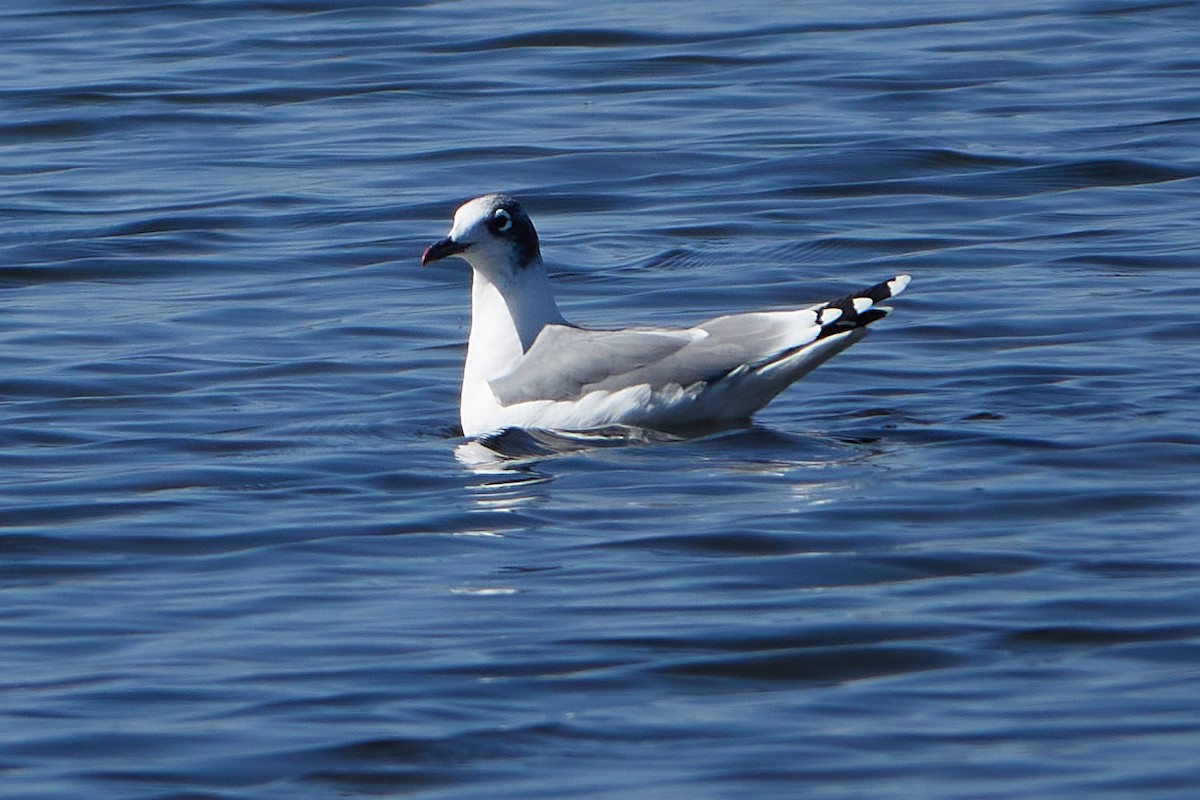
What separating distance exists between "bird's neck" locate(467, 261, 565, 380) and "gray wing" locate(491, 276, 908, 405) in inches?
10.1

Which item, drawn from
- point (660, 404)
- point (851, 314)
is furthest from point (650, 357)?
point (851, 314)

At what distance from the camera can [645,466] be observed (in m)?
9.04

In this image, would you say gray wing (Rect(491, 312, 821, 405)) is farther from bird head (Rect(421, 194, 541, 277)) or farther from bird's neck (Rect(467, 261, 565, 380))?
bird head (Rect(421, 194, 541, 277))

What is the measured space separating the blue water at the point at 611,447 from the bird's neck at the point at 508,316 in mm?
368

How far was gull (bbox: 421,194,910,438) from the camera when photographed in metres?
9.41

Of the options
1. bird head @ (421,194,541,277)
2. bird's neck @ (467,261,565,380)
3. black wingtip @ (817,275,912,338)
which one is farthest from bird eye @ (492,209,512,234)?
black wingtip @ (817,275,912,338)

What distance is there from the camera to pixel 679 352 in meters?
9.48

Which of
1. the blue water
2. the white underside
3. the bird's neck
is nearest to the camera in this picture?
the blue water

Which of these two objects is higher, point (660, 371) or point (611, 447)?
point (660, 371)

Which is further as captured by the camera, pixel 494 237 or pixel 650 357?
pixel 494 237

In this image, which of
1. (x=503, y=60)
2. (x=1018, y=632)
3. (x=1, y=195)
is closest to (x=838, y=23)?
(x=503, y=60)

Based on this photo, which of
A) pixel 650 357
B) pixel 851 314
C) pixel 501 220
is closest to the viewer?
pixel 851 314

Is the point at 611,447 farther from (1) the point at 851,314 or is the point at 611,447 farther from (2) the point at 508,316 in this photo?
(1) the point at 851,314

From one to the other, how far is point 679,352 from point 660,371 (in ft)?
0.41
